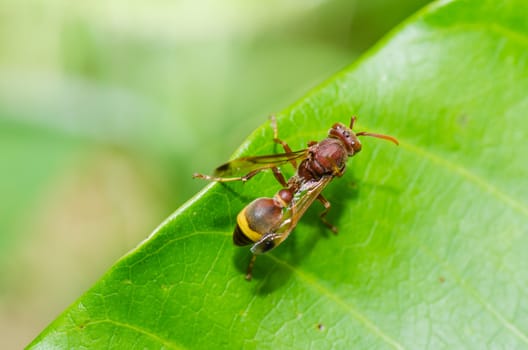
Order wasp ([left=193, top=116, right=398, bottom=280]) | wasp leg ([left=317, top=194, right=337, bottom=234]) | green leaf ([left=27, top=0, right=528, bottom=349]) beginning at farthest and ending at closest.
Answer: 1. wasp leg ([left=317, top=194, right=337, bottom=234])
2. wasp ([left=193, top=116, right=398, bottom=280])
3. green leaf ([left=27, top=0, right=528, bottom=349])

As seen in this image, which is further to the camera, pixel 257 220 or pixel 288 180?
pixel 288 180

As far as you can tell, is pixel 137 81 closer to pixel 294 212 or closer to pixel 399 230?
pixel 294 212

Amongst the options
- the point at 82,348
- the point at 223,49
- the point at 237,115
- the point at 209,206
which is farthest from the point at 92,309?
the point at 223,49

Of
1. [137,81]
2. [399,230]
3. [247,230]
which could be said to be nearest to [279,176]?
[247,230]

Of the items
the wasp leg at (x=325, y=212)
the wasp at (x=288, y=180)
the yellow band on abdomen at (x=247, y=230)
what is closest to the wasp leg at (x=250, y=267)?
the wasp at (x=288, y=180)

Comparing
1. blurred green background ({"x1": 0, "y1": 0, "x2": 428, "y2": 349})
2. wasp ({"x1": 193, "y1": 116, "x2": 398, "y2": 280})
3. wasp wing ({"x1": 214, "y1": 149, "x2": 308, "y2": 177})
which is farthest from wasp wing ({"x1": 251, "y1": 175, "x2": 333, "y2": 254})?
blurred green background ({"x1": 0, "y1": 0, "x2": 428, "y2": 349})

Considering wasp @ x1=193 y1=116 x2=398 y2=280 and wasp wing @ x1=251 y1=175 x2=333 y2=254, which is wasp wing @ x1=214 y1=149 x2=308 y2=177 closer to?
wasp @ x1=193 y1=116 x2=398 y2=280

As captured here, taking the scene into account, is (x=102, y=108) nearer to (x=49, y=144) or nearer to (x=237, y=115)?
(x=49, y=144)
